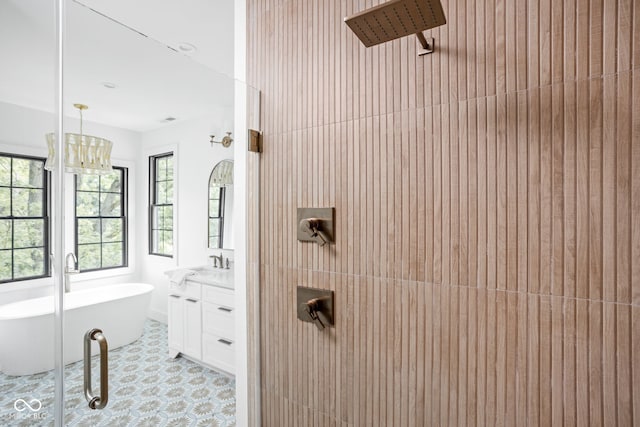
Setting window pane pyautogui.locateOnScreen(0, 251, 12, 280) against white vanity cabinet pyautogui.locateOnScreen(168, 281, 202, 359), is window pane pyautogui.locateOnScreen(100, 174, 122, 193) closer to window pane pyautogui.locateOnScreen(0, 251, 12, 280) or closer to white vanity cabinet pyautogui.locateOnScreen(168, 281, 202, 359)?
window pane pyautogui.locateOnScreen(0, 251, 12, 280)

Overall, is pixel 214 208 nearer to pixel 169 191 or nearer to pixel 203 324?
pixel 169 191

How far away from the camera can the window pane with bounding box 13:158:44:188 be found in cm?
94

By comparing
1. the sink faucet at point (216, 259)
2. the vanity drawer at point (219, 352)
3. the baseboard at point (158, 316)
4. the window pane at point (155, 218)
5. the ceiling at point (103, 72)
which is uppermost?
the ceiling at point (103, 72)

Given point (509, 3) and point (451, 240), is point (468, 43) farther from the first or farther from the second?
point (451, 240)

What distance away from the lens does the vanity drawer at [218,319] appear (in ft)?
4.92

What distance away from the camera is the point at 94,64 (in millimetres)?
1097

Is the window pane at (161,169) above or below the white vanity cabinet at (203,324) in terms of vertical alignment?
above

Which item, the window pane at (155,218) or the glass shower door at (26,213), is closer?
the glass shower door at (26,213)

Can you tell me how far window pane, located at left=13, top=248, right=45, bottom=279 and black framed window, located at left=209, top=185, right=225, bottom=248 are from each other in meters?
0.60

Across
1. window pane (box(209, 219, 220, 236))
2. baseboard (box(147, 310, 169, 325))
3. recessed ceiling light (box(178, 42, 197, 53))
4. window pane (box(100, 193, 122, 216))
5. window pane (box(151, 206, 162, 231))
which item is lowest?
baseboard (box(147, 310, 169, 325))

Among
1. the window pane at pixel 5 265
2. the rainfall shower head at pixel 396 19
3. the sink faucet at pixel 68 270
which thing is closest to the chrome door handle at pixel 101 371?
the sink faucet at pixel 68 270

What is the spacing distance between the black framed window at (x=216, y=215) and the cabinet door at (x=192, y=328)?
263 mm

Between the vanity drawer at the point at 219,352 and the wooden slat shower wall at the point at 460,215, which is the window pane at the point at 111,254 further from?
the wooden slat shower wall at the point at 460,215

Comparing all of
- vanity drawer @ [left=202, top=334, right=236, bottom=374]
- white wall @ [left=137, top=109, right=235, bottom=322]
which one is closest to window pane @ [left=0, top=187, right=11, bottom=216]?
white wall @ [left=137, top=109, right=235, bottom=322]
